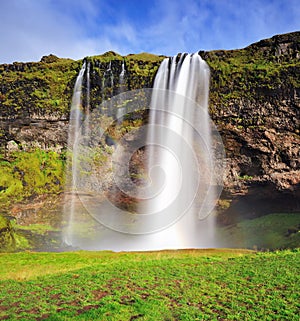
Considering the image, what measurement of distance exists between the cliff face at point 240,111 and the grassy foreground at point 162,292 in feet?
64.4

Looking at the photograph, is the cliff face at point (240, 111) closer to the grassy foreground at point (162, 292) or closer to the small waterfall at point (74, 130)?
the small waterfall at point (74, 130)

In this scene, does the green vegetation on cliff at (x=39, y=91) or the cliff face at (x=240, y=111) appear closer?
the cliff face at (x=240, y=111)

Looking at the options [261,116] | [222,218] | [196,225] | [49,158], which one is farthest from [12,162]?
[261,116]

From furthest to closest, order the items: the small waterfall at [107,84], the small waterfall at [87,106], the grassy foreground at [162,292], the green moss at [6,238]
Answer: the small waterfall at [87,106], the small waterfall at [107,84], the green moss at [6,238], the grassy foreground at [162,292]

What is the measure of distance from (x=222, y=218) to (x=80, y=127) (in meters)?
23.2

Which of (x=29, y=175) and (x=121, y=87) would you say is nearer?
(x=29, y=175)

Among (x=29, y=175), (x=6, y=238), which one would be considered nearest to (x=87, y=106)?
(x=29, y=175)

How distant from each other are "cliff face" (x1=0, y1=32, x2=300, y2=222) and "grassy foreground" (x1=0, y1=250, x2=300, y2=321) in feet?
64.4

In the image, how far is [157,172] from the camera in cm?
4006

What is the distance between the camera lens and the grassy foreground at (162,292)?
998 centimetres

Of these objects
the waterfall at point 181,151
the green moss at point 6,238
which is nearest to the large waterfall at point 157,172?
the waterfall at point 181,151

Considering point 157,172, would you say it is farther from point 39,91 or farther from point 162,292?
point 162,292

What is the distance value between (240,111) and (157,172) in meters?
12.9

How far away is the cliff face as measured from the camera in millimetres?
35531
